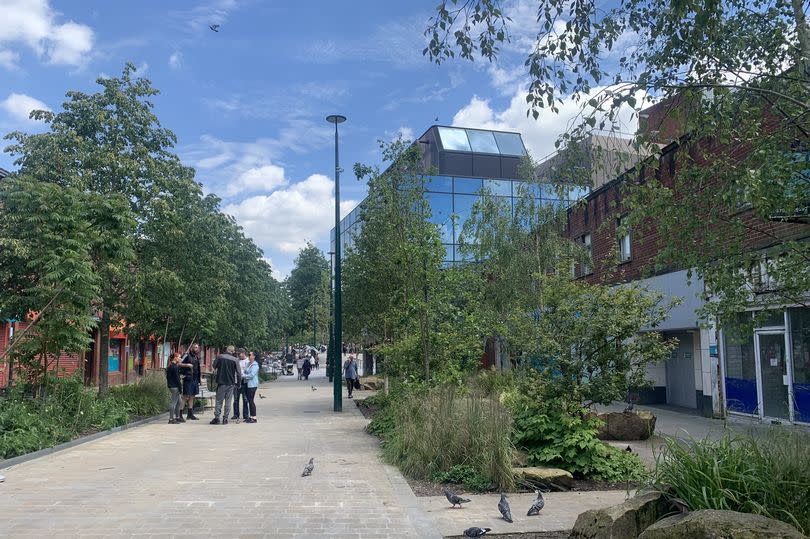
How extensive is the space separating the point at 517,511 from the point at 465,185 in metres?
28.3

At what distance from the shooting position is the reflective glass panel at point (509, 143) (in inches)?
1415

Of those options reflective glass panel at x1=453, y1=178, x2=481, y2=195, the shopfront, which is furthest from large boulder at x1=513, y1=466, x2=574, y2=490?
reflective glass panel at x1=453, y1=178, x2=481, y2=195

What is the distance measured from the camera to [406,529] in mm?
6188

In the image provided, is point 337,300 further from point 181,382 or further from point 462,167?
point 462,167

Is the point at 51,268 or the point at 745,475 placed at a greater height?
the point at 51,268

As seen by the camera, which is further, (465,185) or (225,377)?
(465,185)

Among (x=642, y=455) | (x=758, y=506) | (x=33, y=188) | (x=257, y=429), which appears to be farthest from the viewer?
(x=257, y=429)

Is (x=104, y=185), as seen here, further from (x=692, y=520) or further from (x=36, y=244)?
(x=692, y=520)

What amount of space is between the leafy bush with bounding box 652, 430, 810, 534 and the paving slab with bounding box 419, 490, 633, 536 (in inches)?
39.7

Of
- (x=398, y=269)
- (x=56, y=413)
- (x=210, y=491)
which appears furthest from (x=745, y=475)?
(x=56, y=413)

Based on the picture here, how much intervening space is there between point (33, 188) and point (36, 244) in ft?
3.60

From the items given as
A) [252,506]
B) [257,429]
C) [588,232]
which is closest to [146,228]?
[257,429]

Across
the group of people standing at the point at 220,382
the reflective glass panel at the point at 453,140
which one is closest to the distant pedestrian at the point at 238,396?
the group of people standing at the point at 220,382

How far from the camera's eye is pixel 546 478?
7.84m
